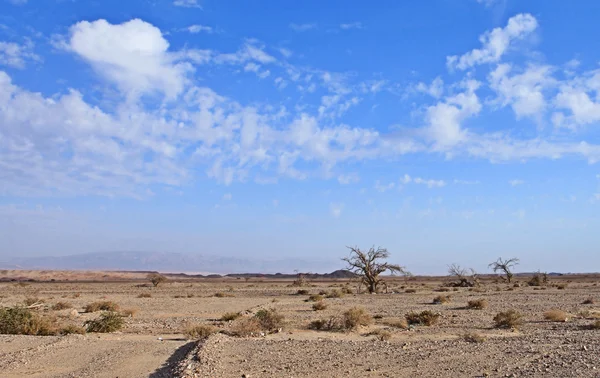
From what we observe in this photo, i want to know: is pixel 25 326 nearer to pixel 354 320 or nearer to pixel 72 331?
pixel 72 331

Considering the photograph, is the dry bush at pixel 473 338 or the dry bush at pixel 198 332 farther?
the dry bush at pixel 198 332

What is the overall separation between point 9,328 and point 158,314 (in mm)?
9507

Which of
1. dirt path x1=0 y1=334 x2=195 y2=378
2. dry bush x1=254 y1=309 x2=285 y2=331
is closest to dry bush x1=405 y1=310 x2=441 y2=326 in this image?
dry bush x1=254 y1=309 x2=285 y2=331

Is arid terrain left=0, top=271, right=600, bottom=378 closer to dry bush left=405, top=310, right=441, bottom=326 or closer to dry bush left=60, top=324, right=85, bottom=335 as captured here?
dry bush left=405, top=310, right=441, bottom=326

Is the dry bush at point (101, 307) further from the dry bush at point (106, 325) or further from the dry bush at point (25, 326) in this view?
the dry bush at point (25, 326)

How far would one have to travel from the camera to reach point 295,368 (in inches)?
517

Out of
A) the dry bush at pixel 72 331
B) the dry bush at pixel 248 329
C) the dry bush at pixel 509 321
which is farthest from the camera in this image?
the dry bush at pixel 509 321

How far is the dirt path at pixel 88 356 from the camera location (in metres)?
13.4

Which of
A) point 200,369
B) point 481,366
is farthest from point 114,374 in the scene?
point 481,366

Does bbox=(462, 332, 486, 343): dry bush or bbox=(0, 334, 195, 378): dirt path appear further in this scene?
bbox=(462, 332, 486, 343): dry bush

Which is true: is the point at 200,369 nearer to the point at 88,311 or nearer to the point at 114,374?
the point at 114,374

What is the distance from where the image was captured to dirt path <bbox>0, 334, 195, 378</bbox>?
1344 centimetres

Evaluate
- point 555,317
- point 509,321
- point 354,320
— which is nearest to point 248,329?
point 354,320

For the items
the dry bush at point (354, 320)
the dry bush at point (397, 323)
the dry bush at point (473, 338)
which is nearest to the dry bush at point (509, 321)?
the dry bush at point (397, 323)
